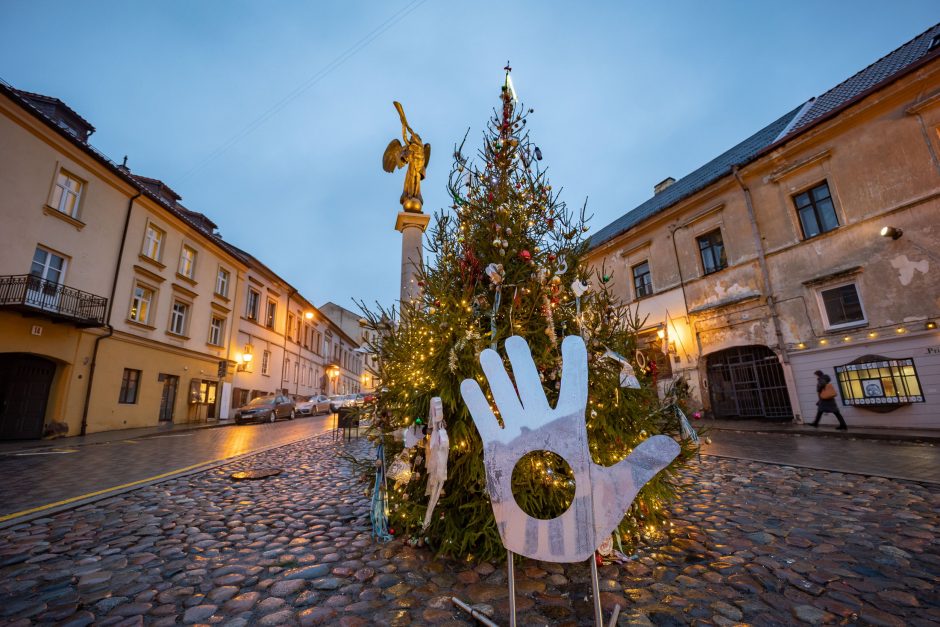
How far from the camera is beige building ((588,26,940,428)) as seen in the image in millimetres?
→ 9367

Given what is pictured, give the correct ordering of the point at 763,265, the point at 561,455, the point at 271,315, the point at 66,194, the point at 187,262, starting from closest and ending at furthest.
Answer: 1. the point at 561,455
2. the point at 763,265
3. the point at 66,194
4. the point at 187,262
5. the point at 271,315

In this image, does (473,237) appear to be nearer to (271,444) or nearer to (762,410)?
(271,444)

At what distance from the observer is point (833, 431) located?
934 centimetres

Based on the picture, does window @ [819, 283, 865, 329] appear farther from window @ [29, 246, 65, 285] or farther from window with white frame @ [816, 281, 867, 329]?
window @ [29, 246, 65, 285]

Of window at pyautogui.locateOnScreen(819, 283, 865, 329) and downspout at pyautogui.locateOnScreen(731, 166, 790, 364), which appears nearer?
window at pyautogui.locateOnScreen(819, 283, 865, 329)

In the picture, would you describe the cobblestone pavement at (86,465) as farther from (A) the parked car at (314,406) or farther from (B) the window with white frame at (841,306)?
(B) the window with white frame at (841,306)

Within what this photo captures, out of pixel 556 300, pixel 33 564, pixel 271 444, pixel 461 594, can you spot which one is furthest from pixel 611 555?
pixel 271 444

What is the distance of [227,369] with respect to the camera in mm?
19625

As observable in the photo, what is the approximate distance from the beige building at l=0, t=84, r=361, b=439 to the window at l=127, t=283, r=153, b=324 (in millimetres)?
50

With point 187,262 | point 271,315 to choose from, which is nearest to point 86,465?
point 187,262

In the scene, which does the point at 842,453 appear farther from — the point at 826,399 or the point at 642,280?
the point at 642,280

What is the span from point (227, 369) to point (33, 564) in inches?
764

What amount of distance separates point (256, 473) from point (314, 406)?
19664 mm

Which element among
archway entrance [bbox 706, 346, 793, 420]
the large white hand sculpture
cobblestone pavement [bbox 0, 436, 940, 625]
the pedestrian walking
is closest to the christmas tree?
cobblestone pavement [bbox 0, 436, 940, 625]
